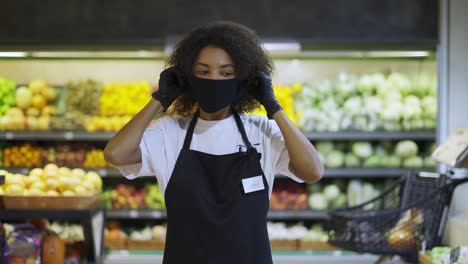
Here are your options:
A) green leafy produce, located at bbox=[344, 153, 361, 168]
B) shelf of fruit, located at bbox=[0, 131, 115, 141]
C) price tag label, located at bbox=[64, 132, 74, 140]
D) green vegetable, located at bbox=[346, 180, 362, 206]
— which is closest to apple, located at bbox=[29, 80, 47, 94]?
shelf of fruit, located at bbox=[0, 131, 115, 141]

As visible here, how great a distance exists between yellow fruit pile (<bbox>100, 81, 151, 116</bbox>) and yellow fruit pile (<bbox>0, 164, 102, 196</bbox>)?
6.71 ft

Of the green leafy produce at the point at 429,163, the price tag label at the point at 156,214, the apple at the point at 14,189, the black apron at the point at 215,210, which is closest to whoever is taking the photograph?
the black apron at the point at 215,210

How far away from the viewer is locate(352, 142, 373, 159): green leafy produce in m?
6.95

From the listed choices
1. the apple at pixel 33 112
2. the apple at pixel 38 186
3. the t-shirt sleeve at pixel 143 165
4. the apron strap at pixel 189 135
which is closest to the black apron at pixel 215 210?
the apron strap at pixel 189 135

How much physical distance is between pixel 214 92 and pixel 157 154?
0.92 feet

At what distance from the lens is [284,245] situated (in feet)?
22.2

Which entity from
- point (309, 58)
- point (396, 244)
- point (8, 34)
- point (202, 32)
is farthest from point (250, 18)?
point (202, 32)

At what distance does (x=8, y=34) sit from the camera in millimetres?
6660

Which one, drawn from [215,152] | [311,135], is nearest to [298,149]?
[215,152]

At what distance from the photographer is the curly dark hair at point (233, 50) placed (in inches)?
100.0

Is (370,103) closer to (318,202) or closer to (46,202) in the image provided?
(318,202)

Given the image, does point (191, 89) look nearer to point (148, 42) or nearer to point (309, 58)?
point (148, 42)

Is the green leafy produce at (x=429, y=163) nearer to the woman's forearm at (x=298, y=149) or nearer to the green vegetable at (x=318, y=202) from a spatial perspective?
the green vegetable at (x=318, y=202)

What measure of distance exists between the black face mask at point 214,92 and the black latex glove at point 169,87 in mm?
52
